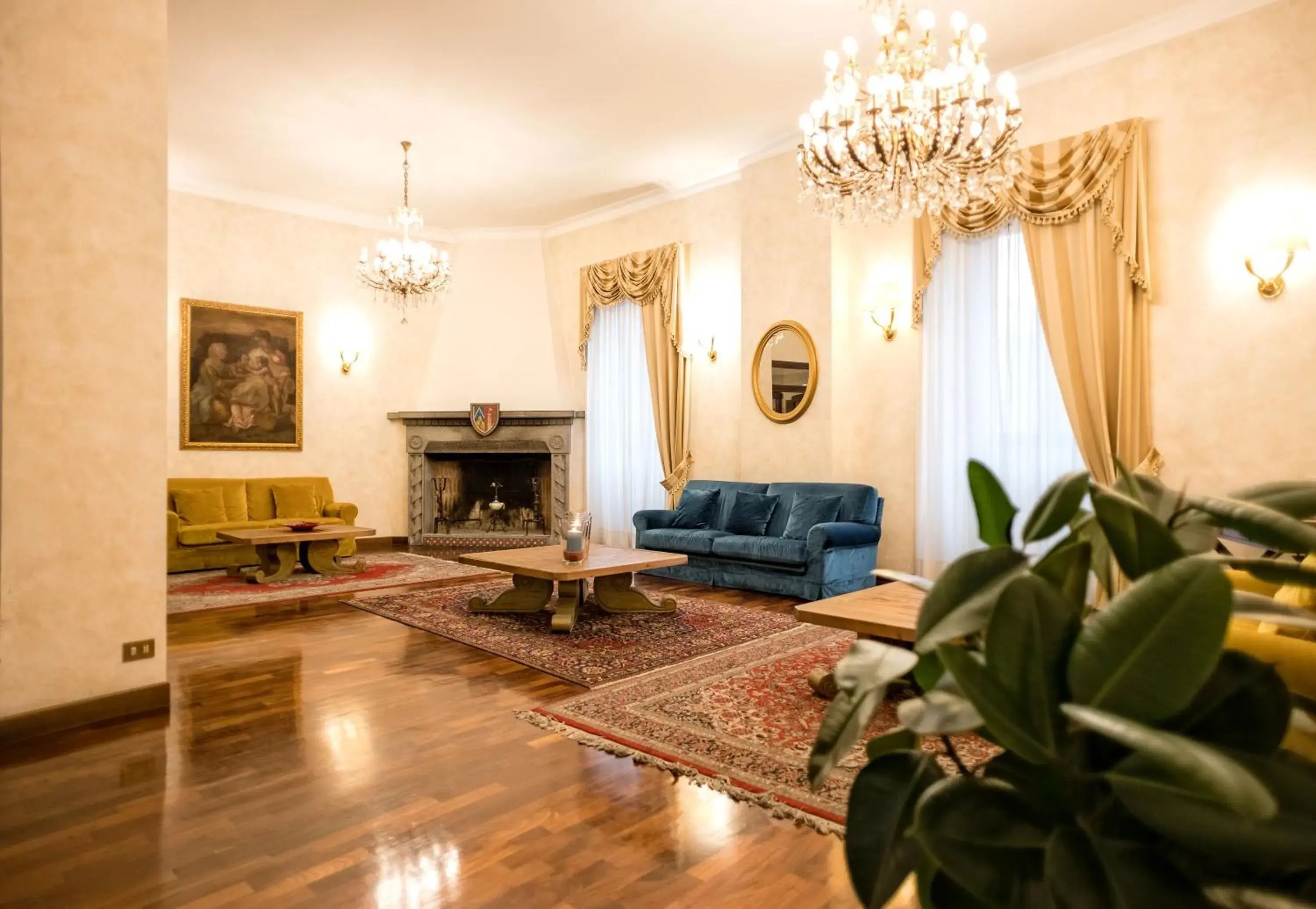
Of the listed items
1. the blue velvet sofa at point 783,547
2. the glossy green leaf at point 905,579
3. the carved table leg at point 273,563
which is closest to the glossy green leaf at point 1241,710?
the glossy green leaf at point 905,579

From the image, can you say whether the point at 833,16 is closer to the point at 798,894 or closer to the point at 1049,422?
the point at 1049,422

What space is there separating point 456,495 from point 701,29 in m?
6.28

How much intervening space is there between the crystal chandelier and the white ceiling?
1.22 m

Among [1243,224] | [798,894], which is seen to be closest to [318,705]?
[798,894]

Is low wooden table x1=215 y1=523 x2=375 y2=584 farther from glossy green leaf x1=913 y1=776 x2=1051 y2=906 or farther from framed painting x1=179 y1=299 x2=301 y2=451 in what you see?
glossy green leaf x1=913 y1=776 x2=1051 y2=906

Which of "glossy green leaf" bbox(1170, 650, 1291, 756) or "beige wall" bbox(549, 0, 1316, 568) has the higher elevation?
"beige wall" bbox(549, 0, 1316, 568)

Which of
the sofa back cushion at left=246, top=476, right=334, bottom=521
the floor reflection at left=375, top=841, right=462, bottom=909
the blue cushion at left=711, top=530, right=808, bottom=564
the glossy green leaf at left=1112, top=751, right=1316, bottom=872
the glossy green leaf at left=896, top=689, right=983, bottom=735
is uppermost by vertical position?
the glossy green leaf at left=896, top=689, right=983, bottom=735

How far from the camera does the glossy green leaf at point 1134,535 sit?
1.84 ft

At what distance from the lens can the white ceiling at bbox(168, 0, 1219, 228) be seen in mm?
4895

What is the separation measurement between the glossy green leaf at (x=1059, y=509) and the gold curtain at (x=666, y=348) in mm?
7297

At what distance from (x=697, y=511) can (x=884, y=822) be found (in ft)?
20.9

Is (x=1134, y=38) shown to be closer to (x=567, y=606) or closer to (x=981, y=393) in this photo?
(x=981, y=393)

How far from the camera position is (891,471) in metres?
6.48

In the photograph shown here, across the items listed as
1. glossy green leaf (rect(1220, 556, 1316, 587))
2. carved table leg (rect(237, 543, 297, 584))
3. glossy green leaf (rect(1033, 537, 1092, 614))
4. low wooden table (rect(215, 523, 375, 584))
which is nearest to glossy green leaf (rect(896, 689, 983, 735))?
glossy green leaf (rect(1033, 537, 1092, 614))
